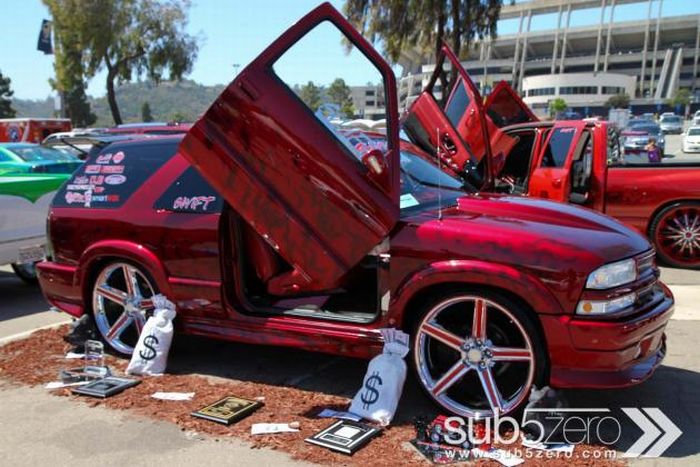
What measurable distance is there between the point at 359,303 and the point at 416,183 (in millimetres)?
938

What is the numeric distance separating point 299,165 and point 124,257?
181 centimetres

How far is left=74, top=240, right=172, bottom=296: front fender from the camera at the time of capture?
4824mm

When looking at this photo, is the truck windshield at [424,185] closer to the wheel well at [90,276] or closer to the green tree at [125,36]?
the wheel well at [90,276]

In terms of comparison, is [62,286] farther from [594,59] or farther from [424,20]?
[594,59]

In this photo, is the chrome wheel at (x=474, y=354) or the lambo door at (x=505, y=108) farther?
the lambo door at (x=505, y=108)

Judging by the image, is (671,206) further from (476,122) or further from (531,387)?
(531,387)

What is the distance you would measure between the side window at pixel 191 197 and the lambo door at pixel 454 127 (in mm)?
1836

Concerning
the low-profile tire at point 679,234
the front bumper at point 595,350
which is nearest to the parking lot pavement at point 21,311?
the front bumper at point 595,350

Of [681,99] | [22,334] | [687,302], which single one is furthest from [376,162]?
[681,99]

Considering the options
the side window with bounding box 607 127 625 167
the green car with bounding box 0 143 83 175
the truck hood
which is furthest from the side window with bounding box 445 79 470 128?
the green car with bounding box 0 143 83 175

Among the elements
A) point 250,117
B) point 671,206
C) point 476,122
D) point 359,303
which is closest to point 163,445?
point 359,303

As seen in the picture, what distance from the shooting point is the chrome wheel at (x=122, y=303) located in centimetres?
508

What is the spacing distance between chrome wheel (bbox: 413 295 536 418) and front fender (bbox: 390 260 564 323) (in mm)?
130

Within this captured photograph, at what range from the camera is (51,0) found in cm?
3106
